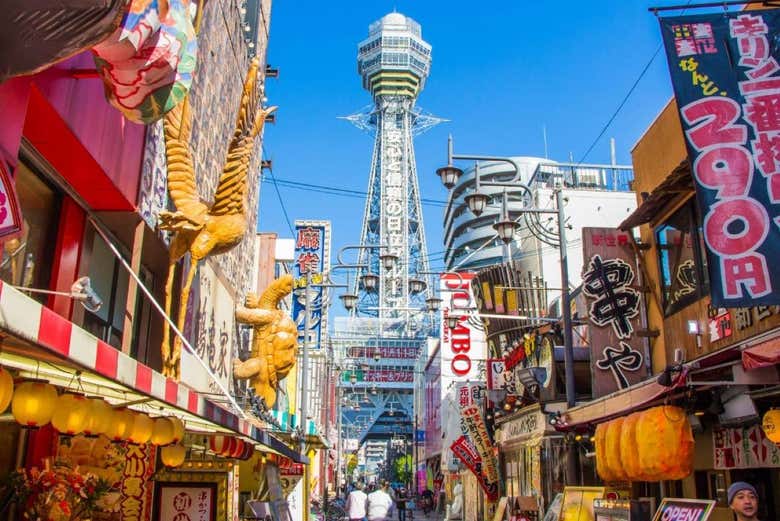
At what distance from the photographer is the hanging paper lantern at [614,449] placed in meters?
10.6

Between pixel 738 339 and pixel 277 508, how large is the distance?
7568mm

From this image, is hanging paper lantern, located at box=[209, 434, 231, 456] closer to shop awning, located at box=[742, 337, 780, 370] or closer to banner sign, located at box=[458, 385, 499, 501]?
shop awning, located at box=[742, 337, 780, 370]

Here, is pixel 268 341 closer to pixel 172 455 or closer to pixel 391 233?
pixel 172 455

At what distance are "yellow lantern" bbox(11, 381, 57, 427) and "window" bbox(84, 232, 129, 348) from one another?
14.7 ft

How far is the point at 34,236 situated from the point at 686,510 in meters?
8.06

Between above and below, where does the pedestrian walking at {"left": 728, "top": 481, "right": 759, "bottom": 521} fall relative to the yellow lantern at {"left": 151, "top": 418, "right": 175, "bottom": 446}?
below

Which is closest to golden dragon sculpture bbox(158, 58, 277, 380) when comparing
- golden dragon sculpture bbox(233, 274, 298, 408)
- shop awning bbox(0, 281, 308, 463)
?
golden dragon sculpture bbox(233, 274, 298, 408)

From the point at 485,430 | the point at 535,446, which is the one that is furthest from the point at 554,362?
the point at 485,430

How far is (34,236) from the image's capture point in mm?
9008

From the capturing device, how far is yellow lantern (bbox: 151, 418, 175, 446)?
25.8 feet

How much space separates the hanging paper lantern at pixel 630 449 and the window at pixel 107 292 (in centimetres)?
763

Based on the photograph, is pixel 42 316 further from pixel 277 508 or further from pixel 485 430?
pixel 485 430

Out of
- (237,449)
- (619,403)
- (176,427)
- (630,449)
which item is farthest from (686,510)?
(237,449)

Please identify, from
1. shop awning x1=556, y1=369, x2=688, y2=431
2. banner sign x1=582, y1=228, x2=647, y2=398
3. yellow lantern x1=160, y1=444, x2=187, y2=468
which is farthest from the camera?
banner sign x1=582, y1=228, x2=647, y2=398
